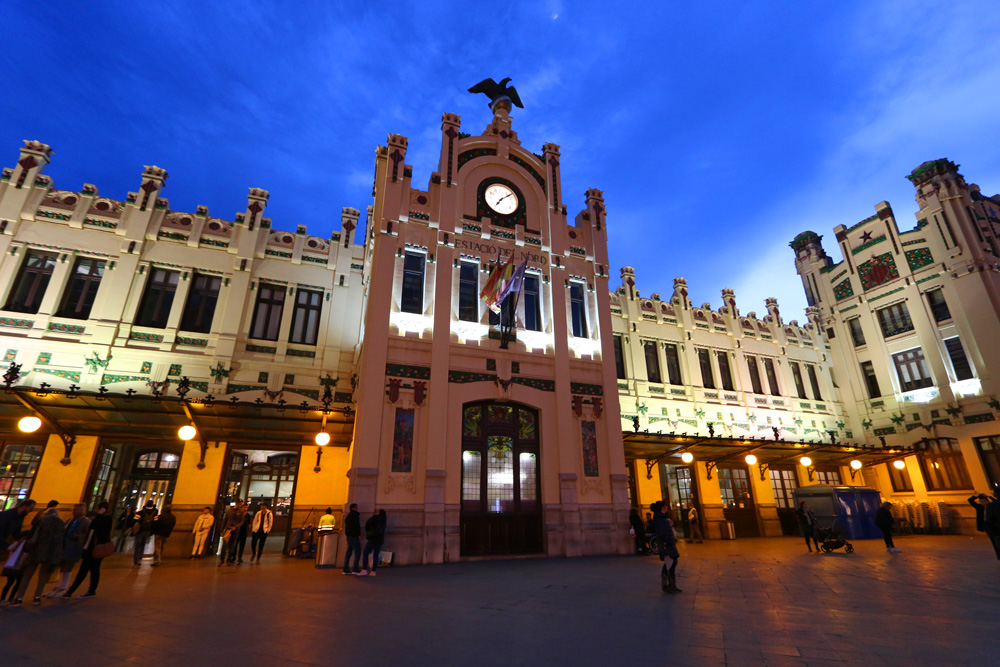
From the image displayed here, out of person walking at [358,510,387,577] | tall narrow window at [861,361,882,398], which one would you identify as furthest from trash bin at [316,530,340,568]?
tall narrow window at [861,361,882,398]

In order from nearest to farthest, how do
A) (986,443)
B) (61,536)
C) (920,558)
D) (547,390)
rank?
(61,536) → (920,558) → (547,390) → (986,443)

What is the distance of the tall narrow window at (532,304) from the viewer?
755 inches

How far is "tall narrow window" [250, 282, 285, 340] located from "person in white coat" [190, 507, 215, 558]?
21.1 feet

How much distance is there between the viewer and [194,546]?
1619 cm

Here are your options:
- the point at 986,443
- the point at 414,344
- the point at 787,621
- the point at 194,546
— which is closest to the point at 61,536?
the point at 194,546

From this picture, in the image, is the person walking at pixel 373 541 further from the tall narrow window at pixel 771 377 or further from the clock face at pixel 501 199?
the tall narrow window at pixel 771 377

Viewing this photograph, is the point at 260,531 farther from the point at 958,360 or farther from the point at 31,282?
the point at 958,360

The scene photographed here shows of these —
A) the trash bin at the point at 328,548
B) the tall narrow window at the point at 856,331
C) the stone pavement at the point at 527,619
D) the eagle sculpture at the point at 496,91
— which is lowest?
the stone pavement at the point at 527,619

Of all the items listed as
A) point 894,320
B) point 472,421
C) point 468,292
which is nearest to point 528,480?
point 472,421

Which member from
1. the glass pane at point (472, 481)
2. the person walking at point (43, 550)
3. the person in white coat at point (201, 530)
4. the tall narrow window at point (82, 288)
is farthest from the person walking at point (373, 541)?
the tall narrow window at point (82, 288)

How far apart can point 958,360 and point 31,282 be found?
4151 cm

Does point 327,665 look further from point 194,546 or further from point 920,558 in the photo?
point 920,558

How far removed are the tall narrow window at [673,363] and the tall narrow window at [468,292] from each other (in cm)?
1164

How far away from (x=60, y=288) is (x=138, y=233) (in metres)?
3.07
